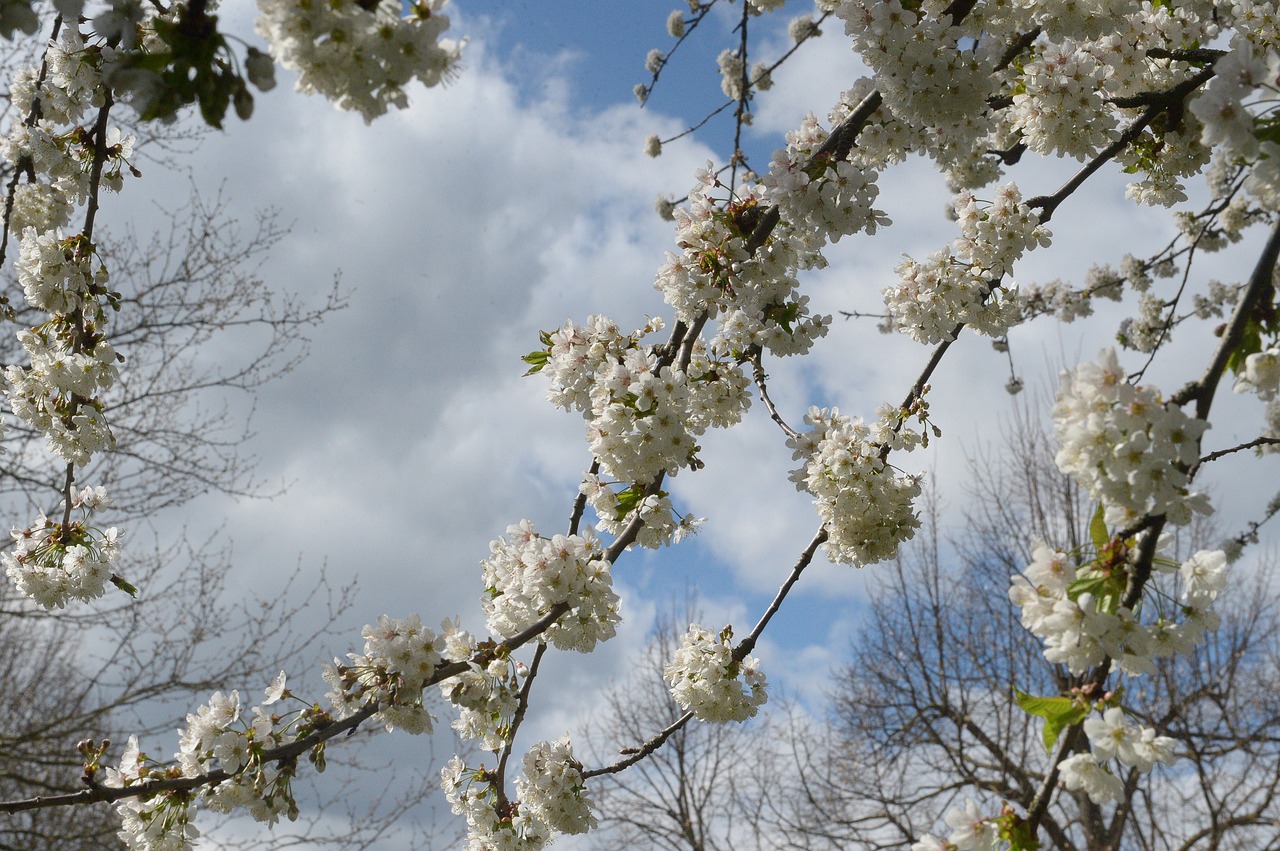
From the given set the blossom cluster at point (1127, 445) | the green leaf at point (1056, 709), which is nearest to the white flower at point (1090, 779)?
the green leaf at point (1056, 709)

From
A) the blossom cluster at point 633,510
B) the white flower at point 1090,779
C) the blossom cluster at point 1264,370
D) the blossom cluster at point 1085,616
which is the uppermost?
the blossom cluster at point 633,510

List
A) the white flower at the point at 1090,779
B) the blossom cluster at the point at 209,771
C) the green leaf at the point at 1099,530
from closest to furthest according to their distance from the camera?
the green leaf at the point at 1099,530, the white flower at the point at 1090,779, the blossom cluster at the point at 209,771

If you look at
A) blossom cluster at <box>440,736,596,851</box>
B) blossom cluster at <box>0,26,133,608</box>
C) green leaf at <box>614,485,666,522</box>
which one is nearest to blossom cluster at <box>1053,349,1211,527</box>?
green leaf at <box>614,485,666,522</box>

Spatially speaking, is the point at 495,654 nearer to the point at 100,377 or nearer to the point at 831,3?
the point at 100,377

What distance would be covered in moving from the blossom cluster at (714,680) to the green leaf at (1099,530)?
1.58m

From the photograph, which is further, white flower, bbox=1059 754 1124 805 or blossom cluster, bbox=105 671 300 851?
blossom cluster, bbox=105 671 300 851

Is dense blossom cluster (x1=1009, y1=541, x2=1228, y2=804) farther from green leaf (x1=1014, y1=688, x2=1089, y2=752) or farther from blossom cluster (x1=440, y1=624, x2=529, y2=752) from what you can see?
blossom cluster (x1=440, y1=624, x2=529, y2=752)

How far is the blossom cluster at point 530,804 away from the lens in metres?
2.90

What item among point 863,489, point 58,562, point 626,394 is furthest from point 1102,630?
point 58,562

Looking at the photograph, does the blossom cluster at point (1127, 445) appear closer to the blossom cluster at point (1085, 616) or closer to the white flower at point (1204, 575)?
the blossom cluster at point (1085, 616)

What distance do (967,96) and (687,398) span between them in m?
1.15

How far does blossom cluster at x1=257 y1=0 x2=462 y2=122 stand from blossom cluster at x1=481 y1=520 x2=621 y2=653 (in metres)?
1.16

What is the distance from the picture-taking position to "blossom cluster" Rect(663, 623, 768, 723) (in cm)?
302

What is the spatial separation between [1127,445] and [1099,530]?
0.71 feet
